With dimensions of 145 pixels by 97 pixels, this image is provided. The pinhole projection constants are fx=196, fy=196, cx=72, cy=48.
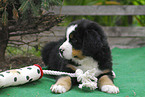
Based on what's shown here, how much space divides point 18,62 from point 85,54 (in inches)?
69.0

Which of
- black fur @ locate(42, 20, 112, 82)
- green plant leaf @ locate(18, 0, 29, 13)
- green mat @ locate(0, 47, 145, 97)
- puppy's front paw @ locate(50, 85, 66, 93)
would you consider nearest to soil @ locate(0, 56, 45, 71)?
green mat @ locate(0, 47, 145, 97)

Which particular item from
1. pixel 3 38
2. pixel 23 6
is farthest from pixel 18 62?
pixel 23 6

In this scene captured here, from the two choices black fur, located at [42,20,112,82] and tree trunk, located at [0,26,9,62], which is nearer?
black fur, located at [42,20,112,82]

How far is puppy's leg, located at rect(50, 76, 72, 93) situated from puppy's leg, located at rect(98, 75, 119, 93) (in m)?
0.38

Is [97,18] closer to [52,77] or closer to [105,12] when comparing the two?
[105,12]

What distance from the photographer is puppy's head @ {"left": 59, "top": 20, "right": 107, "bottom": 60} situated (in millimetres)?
2254

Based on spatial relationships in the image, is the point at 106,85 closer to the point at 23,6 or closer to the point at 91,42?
the point at 91,42

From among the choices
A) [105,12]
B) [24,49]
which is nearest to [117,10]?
[105,12]

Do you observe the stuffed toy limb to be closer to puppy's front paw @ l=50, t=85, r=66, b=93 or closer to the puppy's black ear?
puppy's front paw @ l=50, t=85, r=66, b=93

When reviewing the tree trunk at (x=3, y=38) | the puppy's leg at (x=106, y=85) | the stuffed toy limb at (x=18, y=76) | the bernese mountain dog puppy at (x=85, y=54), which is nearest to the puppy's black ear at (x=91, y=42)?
the bernese mountain dog puppy at (x=85, y=54)

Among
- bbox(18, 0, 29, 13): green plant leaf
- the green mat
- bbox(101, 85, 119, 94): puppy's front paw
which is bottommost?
the green mat

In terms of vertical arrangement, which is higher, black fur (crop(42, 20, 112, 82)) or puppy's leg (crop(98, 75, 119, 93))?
black fur (crop(42, 20, 112, 82))

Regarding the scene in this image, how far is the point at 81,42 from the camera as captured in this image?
2.30 metres

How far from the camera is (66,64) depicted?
249cm
